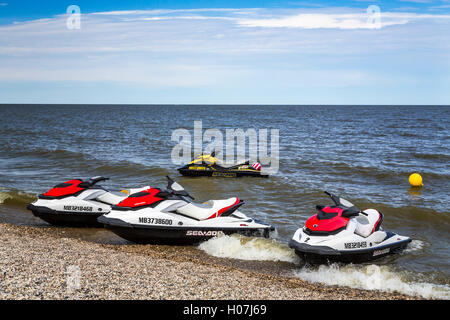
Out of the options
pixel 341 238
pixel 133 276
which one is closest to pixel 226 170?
pixel 341 238

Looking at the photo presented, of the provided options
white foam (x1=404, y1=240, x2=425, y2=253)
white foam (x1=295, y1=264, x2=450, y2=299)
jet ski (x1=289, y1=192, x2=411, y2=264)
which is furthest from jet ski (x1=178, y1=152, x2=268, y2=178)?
white foam (x1=295, y1=264, x2=450, y2=299)

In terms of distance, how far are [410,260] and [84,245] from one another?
6.34 m

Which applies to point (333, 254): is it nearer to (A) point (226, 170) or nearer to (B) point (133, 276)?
(B) point (133, 276)

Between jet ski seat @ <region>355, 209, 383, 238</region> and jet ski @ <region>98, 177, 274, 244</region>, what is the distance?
1.99 m

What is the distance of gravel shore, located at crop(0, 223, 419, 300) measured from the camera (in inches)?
209

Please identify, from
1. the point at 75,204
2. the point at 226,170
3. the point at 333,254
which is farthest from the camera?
the point at 226,170

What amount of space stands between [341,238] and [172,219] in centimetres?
325

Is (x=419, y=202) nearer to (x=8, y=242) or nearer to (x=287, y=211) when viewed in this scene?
(x=287, y=211)

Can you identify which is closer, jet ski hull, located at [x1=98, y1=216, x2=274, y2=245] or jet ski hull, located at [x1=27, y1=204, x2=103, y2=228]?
Answer: jet ski hull, located at [x1=98, y1=216, x2=274, y2=245]

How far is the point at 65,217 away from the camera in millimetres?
9844

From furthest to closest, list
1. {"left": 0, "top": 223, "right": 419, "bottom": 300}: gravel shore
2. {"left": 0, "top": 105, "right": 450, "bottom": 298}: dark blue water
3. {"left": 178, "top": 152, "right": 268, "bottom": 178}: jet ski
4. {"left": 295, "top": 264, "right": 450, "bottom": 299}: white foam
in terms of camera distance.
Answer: {"left": 178, "top": 152, "right": 268, "bottom": 178}: jet ski < {"left": 0, "top": 105, "right": 450, "bottom": 298}: dark blue water < {"left": 295, "top": 264, "right": 450, "bottom": 299}: white foam < {"left": 0, "top": 223, "right": 419, "bottom": 300}: gravel shore

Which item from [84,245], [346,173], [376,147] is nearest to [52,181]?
[84,245]

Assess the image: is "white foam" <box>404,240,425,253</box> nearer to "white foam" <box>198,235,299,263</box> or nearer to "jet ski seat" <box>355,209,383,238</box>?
"jet ski seat" <box>355,209,383,238</box>

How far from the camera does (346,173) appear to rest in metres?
18.6
